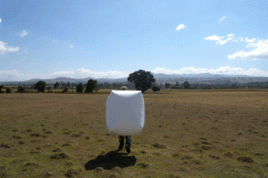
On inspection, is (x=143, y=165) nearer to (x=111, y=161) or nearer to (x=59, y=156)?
(x=111, y=161)

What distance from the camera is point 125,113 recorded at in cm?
709

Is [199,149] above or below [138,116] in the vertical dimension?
below

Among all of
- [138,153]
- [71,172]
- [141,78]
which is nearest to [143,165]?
[138,153]

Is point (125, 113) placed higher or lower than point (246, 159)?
higher

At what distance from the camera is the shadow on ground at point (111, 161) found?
6.90 metres

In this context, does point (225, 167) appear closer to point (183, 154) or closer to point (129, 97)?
point (183, 154)

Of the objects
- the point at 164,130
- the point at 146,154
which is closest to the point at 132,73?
the point at 164,130

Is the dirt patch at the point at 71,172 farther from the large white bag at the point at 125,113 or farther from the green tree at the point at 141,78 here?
the green tree at the point at 141,78

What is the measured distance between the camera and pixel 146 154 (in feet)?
26.8

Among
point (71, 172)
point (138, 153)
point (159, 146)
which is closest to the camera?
point (71, 172)

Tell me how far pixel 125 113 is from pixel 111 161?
211 centimetres

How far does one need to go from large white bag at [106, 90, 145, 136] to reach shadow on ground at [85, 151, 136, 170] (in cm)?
117

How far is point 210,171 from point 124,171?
315 cm

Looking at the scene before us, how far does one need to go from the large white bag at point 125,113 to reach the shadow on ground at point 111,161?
1168mm
